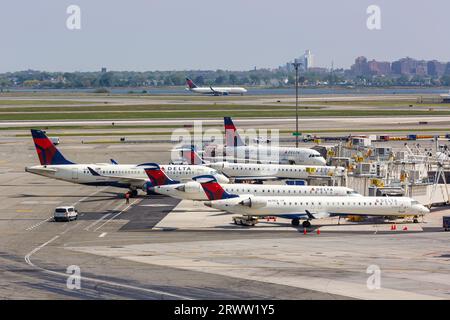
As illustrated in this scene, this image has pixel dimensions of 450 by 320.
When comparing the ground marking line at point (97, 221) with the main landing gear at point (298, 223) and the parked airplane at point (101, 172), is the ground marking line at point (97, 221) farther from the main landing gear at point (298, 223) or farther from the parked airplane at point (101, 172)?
the main landing gear at point (298, 223)

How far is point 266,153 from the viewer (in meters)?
142

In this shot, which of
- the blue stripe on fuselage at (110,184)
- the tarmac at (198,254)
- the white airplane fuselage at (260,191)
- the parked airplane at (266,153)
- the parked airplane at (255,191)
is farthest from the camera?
the parked airplane at (266,153)

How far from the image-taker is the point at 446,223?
8894 cm

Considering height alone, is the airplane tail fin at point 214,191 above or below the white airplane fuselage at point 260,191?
above

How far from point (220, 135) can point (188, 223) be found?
9819 centimetres

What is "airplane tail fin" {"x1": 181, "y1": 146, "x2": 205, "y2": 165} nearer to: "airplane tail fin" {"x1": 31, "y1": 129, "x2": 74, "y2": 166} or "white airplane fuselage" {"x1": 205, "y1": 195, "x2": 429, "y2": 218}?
"airplane tail fin" {"x1": 31, "y1": 129, "x2": 74, "y2": 166}

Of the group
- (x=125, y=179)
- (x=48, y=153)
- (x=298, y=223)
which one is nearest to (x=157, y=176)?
(x=125, y=179)

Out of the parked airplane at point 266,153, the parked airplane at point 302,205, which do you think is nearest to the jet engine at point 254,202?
the parked airplane at point 302,205

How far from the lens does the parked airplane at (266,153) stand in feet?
454

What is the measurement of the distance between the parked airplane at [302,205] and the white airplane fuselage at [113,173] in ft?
70.4

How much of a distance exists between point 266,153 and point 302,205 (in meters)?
52.7

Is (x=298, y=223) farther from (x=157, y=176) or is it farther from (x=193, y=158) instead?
(x=193, y=158)

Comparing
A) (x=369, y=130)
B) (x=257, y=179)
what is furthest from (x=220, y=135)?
(x=257, y=179)

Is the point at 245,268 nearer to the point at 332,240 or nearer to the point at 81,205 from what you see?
the point at 332,240
